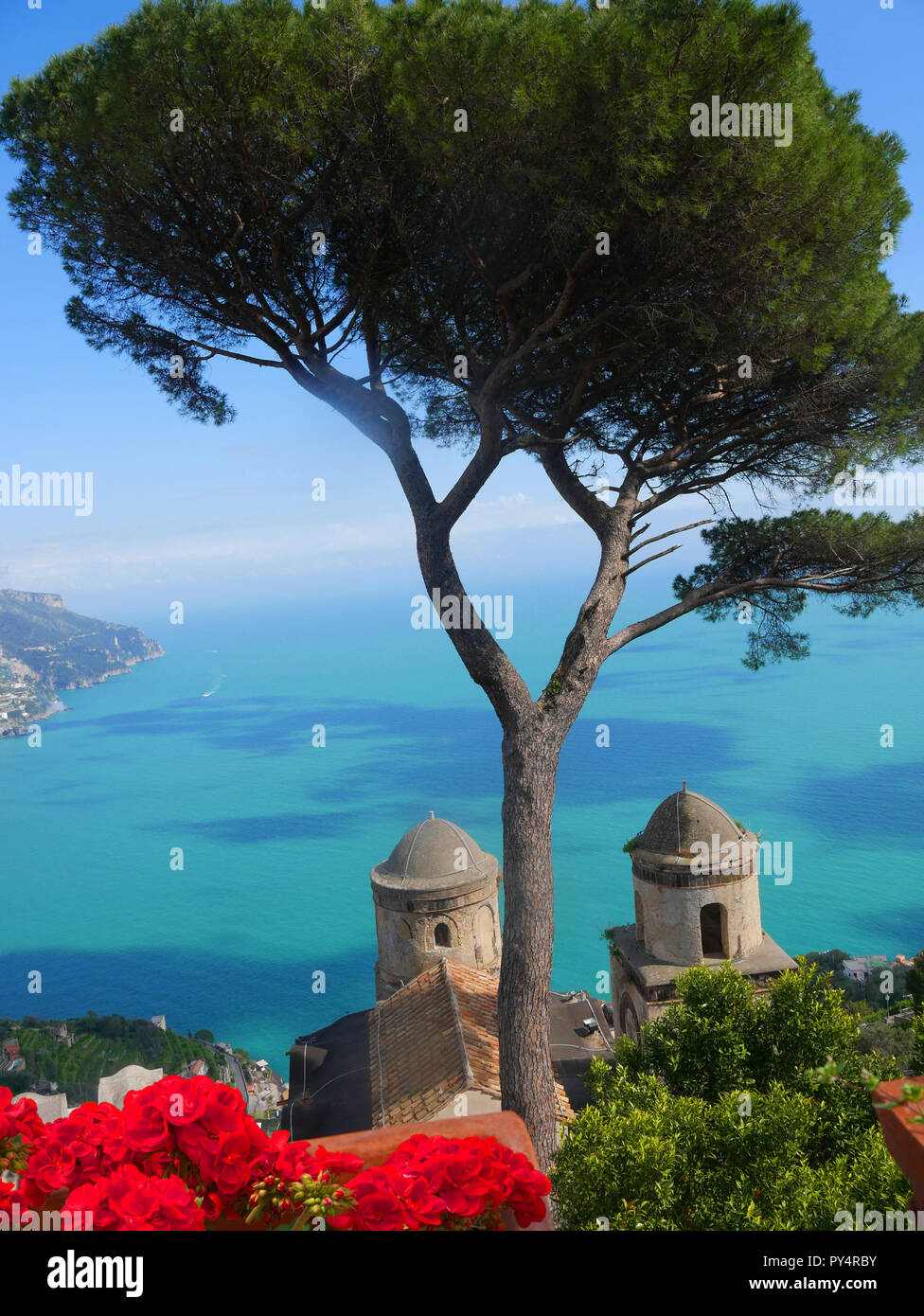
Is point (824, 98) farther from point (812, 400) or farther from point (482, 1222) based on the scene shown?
point (482, 1222)

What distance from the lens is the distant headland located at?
82.9 metres

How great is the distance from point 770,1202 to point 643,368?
6319 mm

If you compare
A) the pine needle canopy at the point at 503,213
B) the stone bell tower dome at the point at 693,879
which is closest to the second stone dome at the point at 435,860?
the stone bell tower dome at the point at 693,879

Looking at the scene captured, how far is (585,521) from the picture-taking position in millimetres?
7836

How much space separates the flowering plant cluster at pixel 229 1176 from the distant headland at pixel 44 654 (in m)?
84.6

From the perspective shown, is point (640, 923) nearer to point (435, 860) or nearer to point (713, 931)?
point (713, 931)

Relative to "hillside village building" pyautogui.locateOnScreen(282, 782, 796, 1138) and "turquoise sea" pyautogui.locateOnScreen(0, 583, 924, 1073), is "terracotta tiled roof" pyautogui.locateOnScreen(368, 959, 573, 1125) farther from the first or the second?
"turquoise sea" pyautogui.locateOnScreen(0, 583, 924, 1073)

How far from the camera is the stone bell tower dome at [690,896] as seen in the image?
1018 cm

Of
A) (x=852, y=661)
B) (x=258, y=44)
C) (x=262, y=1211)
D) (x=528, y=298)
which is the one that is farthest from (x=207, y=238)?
(x=852, y=661)

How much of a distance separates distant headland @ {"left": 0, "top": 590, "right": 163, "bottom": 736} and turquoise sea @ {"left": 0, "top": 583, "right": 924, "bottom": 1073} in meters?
4.10

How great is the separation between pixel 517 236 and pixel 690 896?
7.71 metres

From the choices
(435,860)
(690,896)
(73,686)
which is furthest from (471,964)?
(73,686)

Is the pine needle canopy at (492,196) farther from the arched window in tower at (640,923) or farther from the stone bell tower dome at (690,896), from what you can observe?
the arched window in tower at (640,923)

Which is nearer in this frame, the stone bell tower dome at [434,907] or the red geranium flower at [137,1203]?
the red geranium flower at [137,1203]
